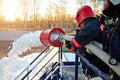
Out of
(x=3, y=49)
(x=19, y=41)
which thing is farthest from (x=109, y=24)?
(x=3, y=49)

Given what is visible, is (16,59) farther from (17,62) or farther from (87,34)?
(87,34)

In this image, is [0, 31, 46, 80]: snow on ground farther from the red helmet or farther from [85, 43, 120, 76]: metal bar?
[85, 43, 120, 76]: metal bar

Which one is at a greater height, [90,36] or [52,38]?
[90,36]

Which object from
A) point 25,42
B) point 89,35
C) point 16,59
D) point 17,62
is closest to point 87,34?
point 89,35

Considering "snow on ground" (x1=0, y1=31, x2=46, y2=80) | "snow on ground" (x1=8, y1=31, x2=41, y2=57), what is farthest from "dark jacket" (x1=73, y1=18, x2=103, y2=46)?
"snow on ground" (x1=0, y1=31, x2=46, y2=80)

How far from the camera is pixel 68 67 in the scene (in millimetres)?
3992

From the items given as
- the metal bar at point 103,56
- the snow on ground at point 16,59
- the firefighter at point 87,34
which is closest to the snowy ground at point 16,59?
the snow on ground at point 16,59

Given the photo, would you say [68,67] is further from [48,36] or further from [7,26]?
[7,26]

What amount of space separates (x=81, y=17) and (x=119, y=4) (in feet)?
2.22

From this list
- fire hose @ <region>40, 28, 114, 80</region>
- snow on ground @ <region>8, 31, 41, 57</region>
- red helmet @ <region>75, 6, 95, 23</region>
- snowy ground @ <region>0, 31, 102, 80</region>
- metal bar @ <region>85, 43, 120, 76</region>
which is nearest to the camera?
metal bar @ <region>85, 43, 120, 76</region>

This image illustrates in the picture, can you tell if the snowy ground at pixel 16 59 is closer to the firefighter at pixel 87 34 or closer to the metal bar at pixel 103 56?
the firefighter at pixel 87 34

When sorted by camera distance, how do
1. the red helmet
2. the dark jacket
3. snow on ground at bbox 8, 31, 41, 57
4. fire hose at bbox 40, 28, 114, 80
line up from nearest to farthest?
the dark jacket, the red helmet, fire hose at bbox 40, 28, 114, 80, snow on ground at bbox 8, 31, 41, 57

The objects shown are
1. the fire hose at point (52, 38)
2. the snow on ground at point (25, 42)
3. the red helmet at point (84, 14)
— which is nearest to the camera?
the red helmet at point (84, 14)

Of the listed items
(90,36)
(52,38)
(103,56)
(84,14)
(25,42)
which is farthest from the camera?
(25,42)
